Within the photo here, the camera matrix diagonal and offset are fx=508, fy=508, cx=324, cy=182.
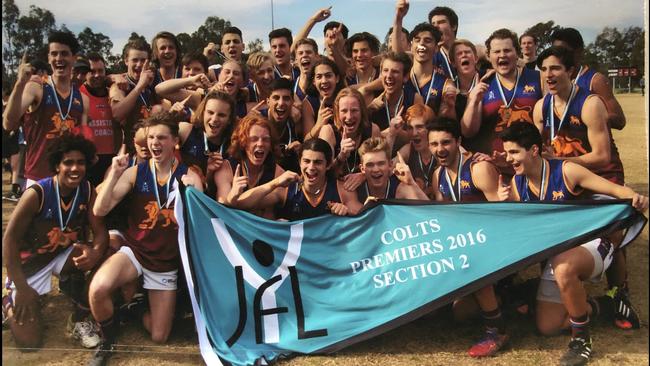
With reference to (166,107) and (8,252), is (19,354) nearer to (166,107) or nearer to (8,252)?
(8,252)

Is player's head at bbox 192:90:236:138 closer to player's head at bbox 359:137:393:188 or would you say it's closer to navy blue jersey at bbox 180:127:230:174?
navy blue jersey at bbox 180:127:230:174

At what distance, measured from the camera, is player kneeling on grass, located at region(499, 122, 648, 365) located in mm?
3758

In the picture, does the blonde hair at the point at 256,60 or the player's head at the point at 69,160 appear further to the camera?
the blonde hair at the point at 256,60

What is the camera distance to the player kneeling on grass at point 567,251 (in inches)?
148

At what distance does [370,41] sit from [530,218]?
111 inches

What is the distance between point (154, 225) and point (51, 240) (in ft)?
2.87

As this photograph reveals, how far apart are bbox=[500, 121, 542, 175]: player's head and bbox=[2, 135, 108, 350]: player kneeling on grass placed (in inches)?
133

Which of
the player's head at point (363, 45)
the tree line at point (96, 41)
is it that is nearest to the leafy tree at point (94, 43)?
the tree line at point (96, 41)

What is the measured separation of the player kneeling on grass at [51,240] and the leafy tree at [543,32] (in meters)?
4.61

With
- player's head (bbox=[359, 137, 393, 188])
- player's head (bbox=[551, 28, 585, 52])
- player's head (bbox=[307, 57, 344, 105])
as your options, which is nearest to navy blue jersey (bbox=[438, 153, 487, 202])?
player's head (bbox=[359, 137, 393, 188])

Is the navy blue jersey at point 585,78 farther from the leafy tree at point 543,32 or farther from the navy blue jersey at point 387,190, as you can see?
the navy blue jersey at point 387,190

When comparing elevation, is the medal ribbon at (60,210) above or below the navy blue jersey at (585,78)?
below

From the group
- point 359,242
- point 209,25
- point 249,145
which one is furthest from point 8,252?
point 209,25

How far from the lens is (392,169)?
4219 mm
